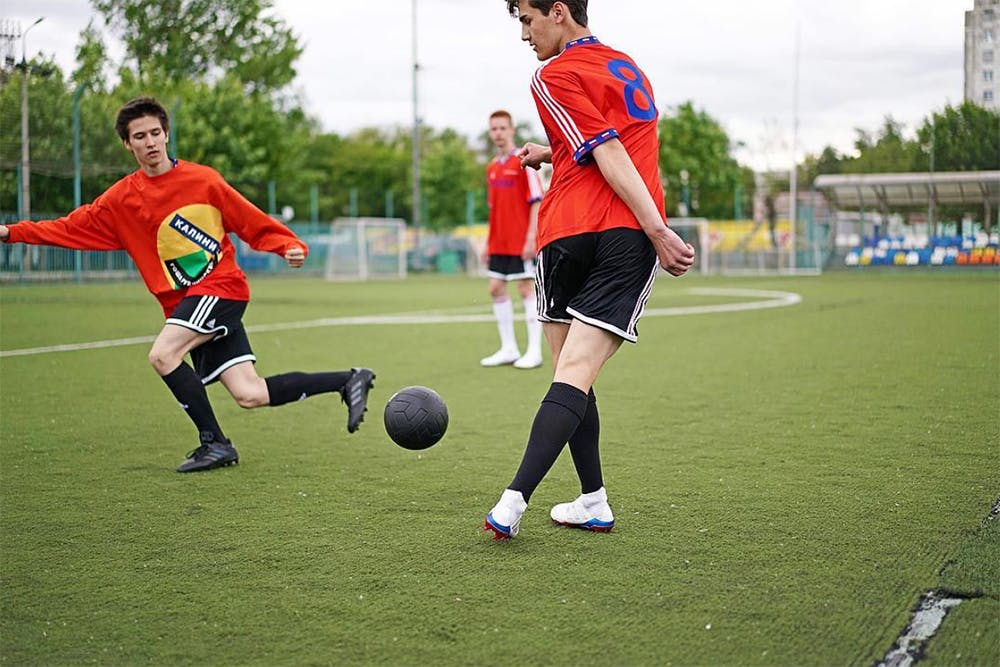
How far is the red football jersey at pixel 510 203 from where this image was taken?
1067 cm

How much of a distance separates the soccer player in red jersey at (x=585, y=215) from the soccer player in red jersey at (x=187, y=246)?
2.08 meters

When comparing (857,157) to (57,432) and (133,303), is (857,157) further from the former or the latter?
(57,432)

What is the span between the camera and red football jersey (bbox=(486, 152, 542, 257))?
35.0ft

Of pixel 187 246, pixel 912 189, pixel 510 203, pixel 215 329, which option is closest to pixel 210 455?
pixel 215 329

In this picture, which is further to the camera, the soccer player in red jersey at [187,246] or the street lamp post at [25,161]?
the street lamp post at [25,161]

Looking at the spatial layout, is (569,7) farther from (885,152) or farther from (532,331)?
(885,152)

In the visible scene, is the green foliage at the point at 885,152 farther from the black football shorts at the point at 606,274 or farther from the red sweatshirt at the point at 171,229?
the black football shorts at the point at 606,274

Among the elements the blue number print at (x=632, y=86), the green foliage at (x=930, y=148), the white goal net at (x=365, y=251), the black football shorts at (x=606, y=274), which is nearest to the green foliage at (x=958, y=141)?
the green foliage at (x=930, y=148)

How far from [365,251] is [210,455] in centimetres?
3385

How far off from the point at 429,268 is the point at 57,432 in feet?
131

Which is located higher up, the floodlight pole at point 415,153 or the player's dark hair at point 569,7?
the floodlight pole at point 415,153

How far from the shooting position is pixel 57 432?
678 centimetres

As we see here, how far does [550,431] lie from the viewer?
157 inches

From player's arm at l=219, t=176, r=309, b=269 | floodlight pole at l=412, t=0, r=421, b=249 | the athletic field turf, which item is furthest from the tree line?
player's arm at l=219, t=176, r=309, b=269
